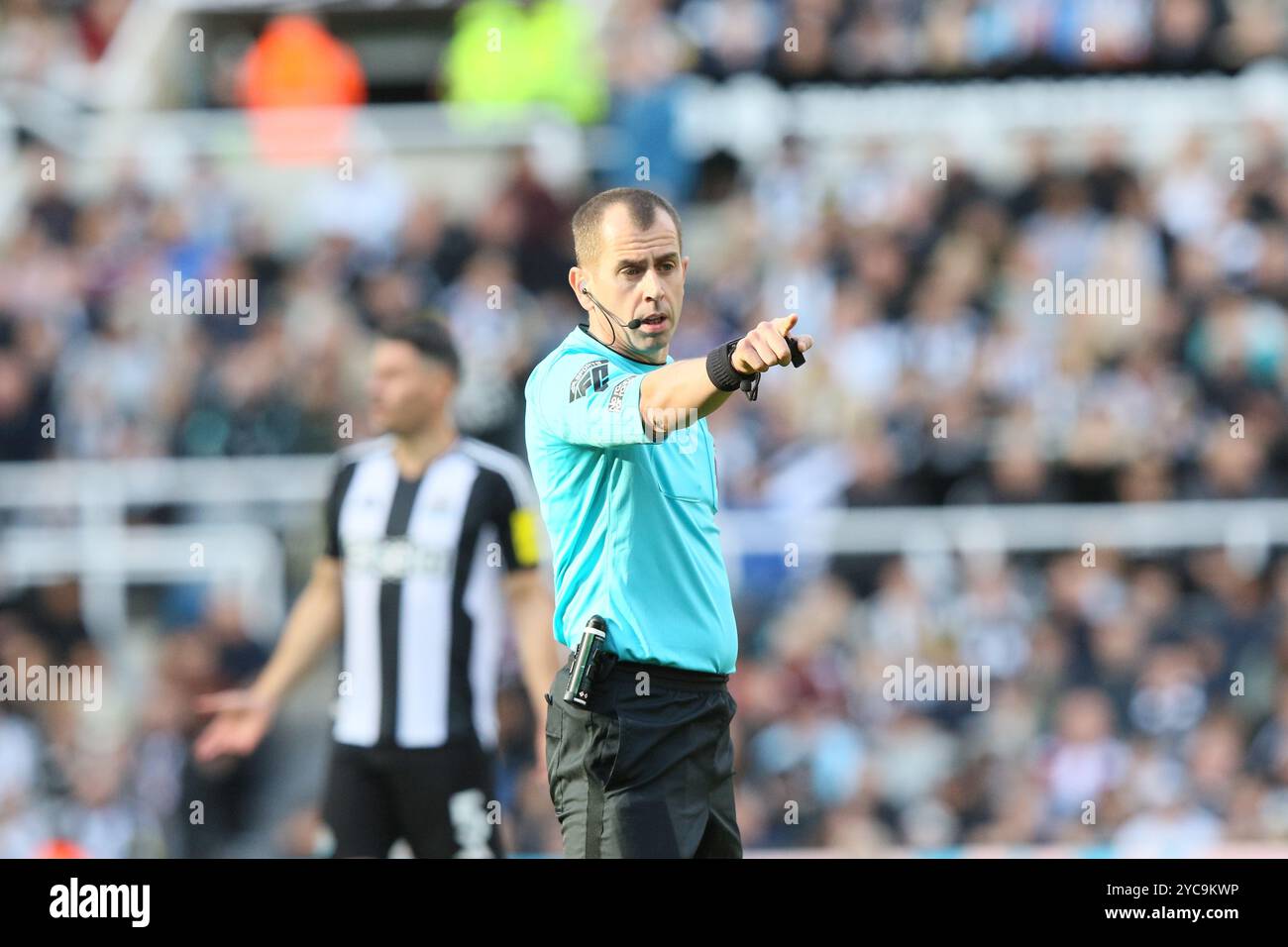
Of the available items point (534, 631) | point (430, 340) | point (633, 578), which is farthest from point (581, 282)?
point (430, 340)

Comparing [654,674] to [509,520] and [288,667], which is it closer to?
[509,520]

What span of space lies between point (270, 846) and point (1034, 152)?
646 centimetres

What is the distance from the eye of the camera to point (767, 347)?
4477mm

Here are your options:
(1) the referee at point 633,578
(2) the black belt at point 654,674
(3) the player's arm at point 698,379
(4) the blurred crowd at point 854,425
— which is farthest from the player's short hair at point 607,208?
(4) the blurred crowd at point 854,425

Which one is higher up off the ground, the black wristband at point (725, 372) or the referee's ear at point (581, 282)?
the referee's ear at point (581, 282)

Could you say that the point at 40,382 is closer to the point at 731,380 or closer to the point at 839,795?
the point at 839,795

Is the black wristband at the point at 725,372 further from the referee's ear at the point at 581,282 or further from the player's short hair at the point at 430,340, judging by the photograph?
the player's short hair at the point at 430,340

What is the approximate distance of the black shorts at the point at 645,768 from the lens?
197 inches

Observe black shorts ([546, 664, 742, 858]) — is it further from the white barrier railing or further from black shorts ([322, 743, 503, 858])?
the white barrier railing

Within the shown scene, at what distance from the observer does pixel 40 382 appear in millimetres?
12602

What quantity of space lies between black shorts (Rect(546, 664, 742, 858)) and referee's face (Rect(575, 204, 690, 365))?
2.83ft

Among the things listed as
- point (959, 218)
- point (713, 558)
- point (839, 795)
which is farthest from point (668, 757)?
point (959, 218)

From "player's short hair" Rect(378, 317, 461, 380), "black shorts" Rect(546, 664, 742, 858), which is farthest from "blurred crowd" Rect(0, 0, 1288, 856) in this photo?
"black shorts" Rect(546, 664, 742, 858)

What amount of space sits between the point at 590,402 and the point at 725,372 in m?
0.47
